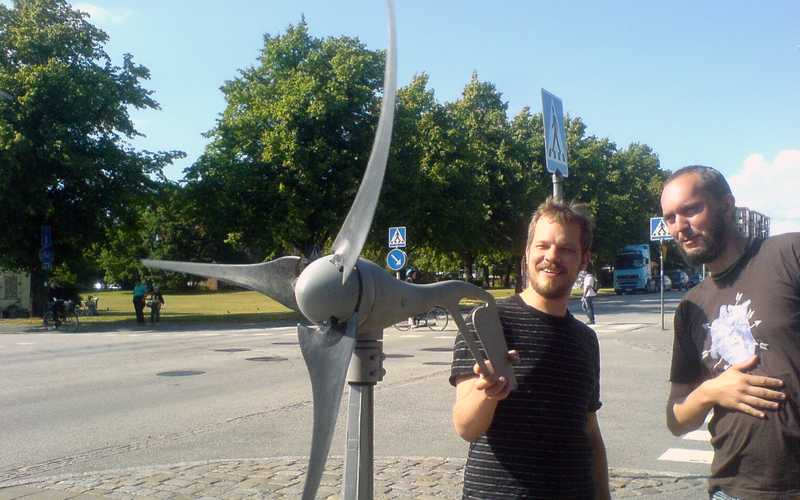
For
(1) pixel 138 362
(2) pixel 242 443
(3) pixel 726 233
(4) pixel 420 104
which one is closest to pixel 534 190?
(4) pixel 420 104

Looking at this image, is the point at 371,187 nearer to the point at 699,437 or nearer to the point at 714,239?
the point at 714,239

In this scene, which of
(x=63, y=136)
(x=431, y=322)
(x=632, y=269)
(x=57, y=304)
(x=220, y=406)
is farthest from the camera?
(x=632, y=269)

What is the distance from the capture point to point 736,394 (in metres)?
2.52

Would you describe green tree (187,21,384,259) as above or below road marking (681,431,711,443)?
above

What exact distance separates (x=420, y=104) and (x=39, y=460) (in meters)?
35.2

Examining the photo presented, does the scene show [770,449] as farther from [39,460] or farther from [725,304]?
A: [39,460]

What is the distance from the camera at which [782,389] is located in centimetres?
247

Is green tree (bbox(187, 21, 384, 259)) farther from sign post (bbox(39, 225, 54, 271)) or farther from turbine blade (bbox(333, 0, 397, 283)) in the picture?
turbine blade (bbox(333, 0, 397, 283))

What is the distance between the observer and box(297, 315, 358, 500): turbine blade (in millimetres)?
2234

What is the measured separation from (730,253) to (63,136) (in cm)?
2964

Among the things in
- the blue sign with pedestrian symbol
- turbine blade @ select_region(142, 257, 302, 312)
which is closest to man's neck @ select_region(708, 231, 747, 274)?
turbine blade @ select_region(142, 257, 302, 312)

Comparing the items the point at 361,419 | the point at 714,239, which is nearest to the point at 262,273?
the point at 361,419

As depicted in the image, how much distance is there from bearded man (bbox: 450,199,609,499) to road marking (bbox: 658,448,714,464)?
14.9 feet

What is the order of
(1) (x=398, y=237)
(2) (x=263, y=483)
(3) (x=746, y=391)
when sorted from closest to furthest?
(3) (x=746, y=391) < (2) (x=263, y=483) < (1) (x=398, y=237)
